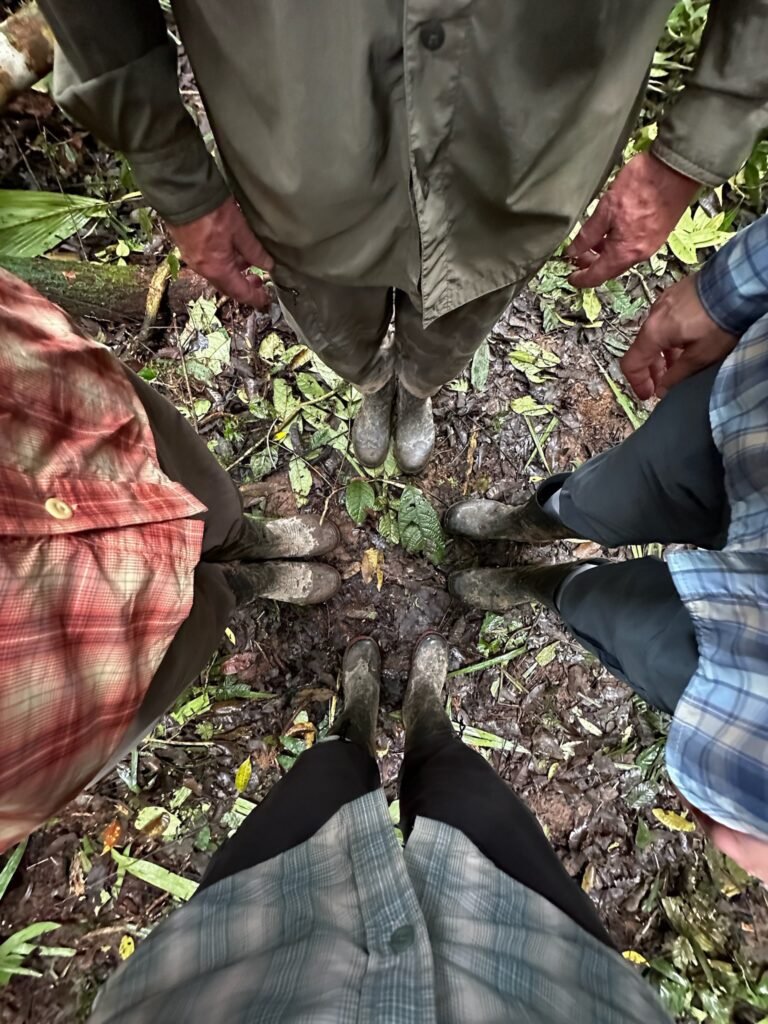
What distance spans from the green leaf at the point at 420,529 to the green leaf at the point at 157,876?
1.36 metres

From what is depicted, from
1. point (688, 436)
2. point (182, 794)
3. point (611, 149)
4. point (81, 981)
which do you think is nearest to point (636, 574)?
point (688, 436)

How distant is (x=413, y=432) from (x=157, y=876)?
1.77 m

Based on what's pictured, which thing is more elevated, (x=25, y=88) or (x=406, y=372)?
(x=25, y=88)

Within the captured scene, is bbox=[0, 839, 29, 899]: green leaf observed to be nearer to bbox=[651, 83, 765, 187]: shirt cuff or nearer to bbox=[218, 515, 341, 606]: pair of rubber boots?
bbox=[218, 515, 341, 606]: pair of rubber boots

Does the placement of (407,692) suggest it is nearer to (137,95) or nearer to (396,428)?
(396,428)

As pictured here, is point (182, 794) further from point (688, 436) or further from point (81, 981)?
point (688, 436)

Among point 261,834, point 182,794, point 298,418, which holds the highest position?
point 298,418

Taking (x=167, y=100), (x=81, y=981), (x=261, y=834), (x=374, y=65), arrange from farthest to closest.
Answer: (x=81, y=981)
(x=261, y=834)
(x=167, y=100)
(x=374, y=65)

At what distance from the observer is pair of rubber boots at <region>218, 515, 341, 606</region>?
1760 millimetres

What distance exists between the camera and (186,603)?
3.41ft

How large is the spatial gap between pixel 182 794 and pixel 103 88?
2.00 meters

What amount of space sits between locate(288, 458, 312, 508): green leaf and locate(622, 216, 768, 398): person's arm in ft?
4.11

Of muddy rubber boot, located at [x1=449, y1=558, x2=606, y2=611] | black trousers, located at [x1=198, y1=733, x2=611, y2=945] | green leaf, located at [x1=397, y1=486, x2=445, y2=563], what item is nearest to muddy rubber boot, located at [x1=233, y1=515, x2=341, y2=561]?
green leaf, located at [x1=397, y1=486, x2=445, y2=563]

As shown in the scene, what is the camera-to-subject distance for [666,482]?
4.04 feet
